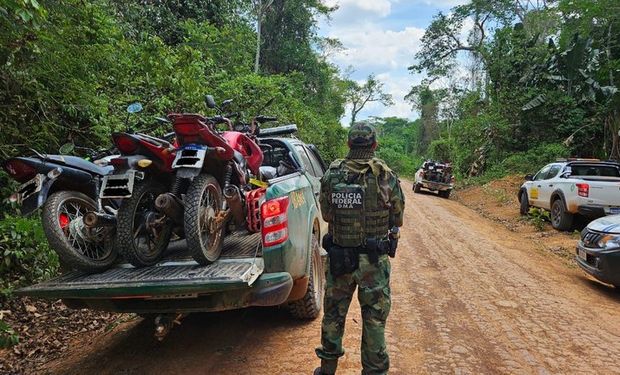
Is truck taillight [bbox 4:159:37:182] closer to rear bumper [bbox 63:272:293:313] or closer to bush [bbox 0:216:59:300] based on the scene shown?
rear bumper [bbox 63:272:293:313]

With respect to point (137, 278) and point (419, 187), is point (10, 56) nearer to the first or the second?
point (137, 278)

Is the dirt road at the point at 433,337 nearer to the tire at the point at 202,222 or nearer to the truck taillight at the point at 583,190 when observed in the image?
the tire at the point at 202,222

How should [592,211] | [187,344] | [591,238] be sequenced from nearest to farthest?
[187,344] < [591,238] < [592,211]

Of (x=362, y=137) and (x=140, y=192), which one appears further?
(x=140, y=192)

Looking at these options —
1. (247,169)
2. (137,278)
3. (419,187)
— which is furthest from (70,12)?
(419,187)

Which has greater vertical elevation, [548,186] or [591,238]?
[548,186]

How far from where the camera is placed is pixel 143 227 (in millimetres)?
3510

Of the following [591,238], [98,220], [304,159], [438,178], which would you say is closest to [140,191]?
[98,220]

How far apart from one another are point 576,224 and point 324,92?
66.4 feet

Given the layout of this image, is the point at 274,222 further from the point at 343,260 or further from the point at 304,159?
the point at 304,159

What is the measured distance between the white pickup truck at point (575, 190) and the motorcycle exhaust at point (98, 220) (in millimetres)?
9350

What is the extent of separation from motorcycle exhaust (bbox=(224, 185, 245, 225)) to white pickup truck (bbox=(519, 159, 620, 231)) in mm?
8312

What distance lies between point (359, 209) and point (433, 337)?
1.75 metres

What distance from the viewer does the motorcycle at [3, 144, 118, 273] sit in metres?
3.36
